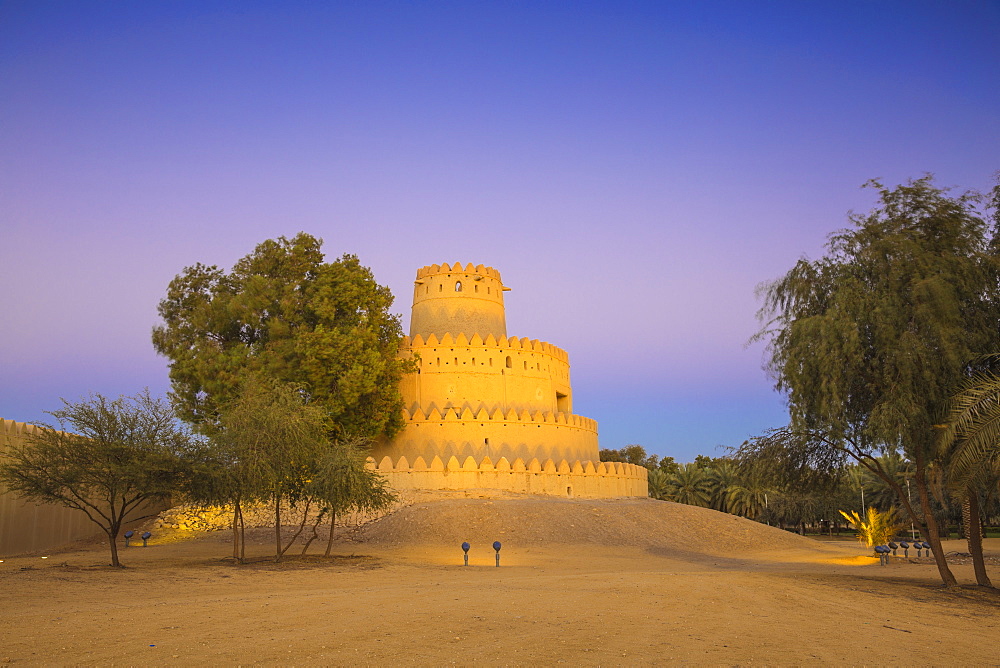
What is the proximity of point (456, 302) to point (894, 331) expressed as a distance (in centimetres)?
2608

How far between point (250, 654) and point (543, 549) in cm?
1759

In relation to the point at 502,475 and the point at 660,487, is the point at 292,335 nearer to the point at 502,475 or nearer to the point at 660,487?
the point at 502,475

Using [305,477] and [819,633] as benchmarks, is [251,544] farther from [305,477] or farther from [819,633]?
[819,633]

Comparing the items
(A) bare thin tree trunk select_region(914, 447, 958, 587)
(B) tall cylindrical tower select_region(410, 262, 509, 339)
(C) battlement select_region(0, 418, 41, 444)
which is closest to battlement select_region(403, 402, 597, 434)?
(B) tall cylindrical tower select_region(410, 262, 509, 339)

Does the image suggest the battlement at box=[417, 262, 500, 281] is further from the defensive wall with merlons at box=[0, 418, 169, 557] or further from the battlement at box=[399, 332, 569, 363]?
the defensive wall with merlons at box=[0, 418, 169, 557]

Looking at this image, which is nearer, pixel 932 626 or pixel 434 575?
pixel 932 626

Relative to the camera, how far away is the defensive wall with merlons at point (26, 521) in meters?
21.8

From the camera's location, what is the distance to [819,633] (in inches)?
443

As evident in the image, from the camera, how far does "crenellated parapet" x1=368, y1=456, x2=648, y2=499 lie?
30.5 m

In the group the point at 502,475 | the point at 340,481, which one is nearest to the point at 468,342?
the point at 502,475

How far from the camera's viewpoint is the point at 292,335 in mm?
31750

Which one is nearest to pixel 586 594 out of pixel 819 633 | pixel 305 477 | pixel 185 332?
pixel 819 633

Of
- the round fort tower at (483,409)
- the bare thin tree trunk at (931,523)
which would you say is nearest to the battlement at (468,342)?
the round fort tower at (483,409)

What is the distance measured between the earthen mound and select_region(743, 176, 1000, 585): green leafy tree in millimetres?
11615
